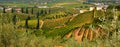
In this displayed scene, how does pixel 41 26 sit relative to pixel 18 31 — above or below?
below

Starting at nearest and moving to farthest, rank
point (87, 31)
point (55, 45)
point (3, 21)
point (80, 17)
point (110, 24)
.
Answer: point (110, 24) < point (3, 21) < point (55, 45) < point (87, 31) < point (80, 17)

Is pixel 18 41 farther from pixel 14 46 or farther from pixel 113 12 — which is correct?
pixel 113 12

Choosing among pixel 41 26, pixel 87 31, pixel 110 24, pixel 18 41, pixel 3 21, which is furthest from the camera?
pixel 41 26

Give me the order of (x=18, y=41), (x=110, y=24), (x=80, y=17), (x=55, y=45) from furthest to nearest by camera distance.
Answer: (x=80, y=17), (x=55, y=45), (x=18, y=41), (x=110, y=24)

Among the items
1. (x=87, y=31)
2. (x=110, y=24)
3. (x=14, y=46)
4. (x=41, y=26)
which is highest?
(x=110, y=24)

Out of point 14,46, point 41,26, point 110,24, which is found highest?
point 110,24

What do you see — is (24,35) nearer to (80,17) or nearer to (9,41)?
(9,41)

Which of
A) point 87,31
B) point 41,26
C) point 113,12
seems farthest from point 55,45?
point 41,26

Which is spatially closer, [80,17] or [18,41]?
[18,41]

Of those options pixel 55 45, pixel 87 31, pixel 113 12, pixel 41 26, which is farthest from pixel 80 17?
pixel 113 12
